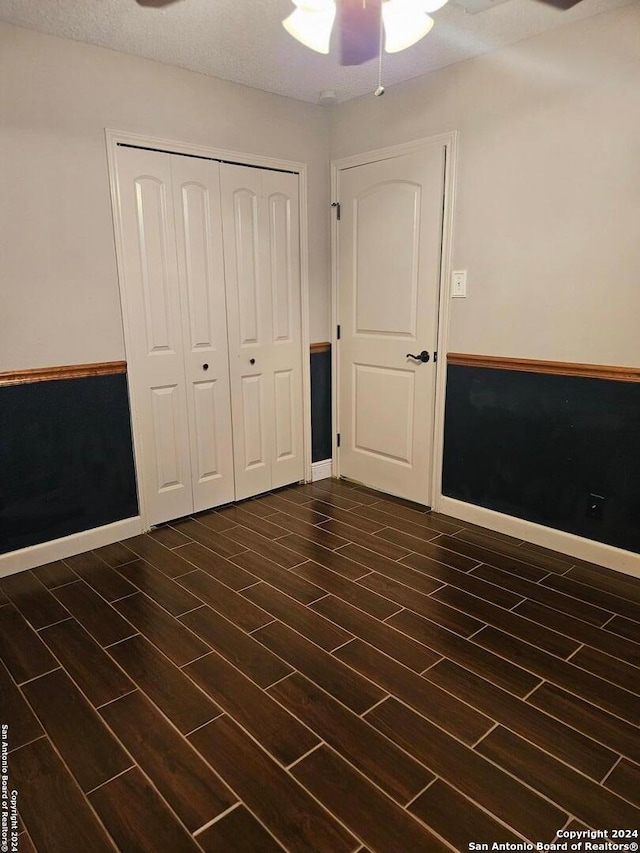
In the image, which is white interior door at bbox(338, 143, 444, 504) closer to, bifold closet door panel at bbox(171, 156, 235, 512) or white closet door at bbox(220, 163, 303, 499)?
white closet door at bbox(220, 163, 303, 499)

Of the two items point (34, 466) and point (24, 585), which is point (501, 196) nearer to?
point (34, 466)

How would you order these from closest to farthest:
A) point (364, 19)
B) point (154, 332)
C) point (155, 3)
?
point (364, 19) → point (155, 3) → point (154, 332)

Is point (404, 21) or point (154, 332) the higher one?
point (404, 21)

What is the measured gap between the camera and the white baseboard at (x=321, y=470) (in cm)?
412

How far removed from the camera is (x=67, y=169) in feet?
8.98

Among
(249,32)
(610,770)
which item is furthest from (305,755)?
(249,32)

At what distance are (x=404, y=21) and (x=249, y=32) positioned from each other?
1.11m

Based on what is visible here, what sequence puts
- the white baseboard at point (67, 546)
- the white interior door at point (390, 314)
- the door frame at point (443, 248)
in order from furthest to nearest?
1. the white interior door at point (390, 314)
2. the door frame at point (443, 248)
3. the white baseboard at point (67, 546)

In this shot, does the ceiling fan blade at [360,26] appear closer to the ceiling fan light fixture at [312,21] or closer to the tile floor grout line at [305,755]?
the ceiling fan light fixture at [312,21]

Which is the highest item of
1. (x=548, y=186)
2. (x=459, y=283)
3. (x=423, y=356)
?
(x=548, y=186)

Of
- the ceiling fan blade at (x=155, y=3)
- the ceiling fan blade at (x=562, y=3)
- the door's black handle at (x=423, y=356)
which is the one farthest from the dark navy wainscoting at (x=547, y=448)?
the ceiling fan blade at (x=155, y=3)

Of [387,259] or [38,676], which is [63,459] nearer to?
[38,676]

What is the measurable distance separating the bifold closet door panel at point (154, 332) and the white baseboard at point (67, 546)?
5.6 inches

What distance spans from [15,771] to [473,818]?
4.34 ft
